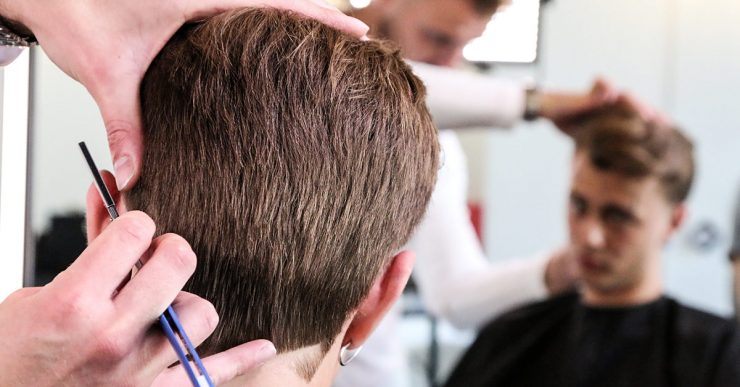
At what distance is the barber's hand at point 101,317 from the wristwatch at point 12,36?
0.52 m

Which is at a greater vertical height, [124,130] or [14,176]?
[124,130]

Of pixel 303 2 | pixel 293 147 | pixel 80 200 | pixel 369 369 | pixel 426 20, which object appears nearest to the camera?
pixel 293 147

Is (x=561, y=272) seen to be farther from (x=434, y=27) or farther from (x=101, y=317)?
(x=101, y=317)

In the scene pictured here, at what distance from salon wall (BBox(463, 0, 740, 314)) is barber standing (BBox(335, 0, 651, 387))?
0.20 feet

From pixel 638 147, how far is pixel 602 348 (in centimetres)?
68

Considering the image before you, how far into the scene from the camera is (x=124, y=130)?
863 mm

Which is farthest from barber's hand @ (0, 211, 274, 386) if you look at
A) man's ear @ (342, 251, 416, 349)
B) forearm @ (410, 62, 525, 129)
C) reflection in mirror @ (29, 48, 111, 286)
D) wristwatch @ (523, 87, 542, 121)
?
reflection in mirror @ (29, 48, 111, 286)

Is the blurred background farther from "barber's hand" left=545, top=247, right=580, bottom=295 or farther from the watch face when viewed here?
the watch face

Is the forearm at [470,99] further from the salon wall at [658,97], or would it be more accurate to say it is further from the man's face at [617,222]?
the man's face at [617,222]

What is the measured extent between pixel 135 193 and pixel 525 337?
1793mm

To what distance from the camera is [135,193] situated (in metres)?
0.87

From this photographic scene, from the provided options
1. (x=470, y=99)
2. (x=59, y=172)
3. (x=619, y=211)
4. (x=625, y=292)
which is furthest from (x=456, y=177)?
(x=59, y=172)

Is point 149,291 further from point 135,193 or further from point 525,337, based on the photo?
point 525,337

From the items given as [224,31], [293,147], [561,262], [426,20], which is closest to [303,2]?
[224,31]
